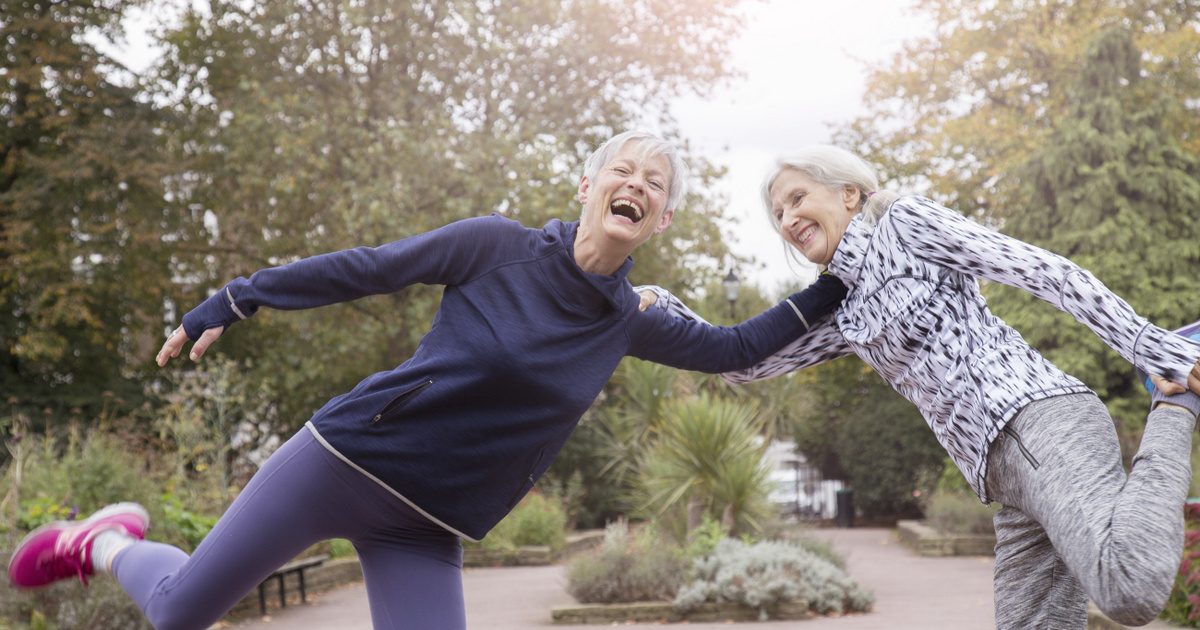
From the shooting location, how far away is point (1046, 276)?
2.79 m

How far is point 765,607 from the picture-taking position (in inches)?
369

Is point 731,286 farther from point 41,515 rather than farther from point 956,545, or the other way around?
point 41,515

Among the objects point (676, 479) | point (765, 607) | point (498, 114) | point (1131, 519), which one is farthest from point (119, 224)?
point (1131, 519)

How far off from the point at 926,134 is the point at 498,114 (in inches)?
411

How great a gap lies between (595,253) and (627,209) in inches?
6.4

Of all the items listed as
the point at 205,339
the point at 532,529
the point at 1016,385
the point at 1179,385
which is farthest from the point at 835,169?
the point at 532,529

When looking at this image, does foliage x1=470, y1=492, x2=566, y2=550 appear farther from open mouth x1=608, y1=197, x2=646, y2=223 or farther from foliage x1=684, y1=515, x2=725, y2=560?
open mouth x1=608, y1=197, x2=646, y2=223

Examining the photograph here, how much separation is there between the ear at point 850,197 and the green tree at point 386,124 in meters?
13.5

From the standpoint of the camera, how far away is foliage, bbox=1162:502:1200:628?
692cm

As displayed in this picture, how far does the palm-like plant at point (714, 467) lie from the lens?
40.2 feet

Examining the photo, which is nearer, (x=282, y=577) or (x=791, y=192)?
(x=791, y=192)

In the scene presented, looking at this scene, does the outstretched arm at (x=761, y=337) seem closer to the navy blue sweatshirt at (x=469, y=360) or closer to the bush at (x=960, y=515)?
the navy blue sweatshirt at (x=469, y=360)

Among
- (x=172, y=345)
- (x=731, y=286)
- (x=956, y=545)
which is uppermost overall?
(x=731, y=286)

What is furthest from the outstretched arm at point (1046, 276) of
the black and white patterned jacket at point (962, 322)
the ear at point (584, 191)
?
the ear at point (584, 191)
